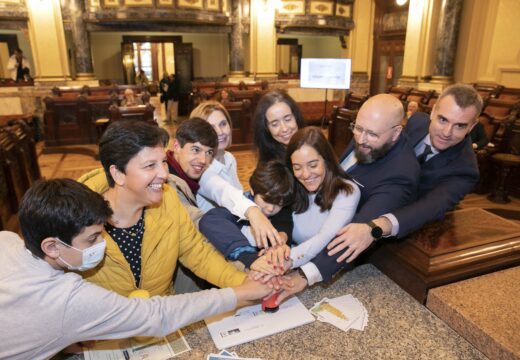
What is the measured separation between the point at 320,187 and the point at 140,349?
1.05 m

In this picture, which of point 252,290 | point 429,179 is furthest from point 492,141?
point 252,290

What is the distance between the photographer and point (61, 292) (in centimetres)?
112

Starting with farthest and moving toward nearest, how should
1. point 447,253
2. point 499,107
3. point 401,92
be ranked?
point 401,92 → point 499,107 → point 447,253

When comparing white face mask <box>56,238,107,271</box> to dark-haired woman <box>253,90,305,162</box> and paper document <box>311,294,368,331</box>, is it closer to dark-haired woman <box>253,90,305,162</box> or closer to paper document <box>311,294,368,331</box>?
paper document <box>311,294,368,331</box>

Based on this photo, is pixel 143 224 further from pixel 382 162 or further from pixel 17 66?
pixel 17 66

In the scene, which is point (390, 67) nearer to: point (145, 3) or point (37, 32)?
point (145, 3)

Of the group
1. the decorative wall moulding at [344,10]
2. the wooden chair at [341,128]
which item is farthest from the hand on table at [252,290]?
the decorative wall moulding at [344,10]

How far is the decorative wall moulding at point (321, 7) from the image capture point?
39.2 ft

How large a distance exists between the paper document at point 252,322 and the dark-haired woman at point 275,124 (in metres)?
1.22

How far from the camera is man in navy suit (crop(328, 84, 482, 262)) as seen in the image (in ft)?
5.58

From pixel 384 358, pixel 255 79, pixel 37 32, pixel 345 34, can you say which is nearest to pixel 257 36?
pixel 255 79

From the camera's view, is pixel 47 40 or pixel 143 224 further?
pixel 47 40

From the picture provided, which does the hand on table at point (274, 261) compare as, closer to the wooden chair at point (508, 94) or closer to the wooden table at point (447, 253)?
the wooden table at point (447, 253)

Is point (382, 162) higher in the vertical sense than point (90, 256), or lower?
higher
